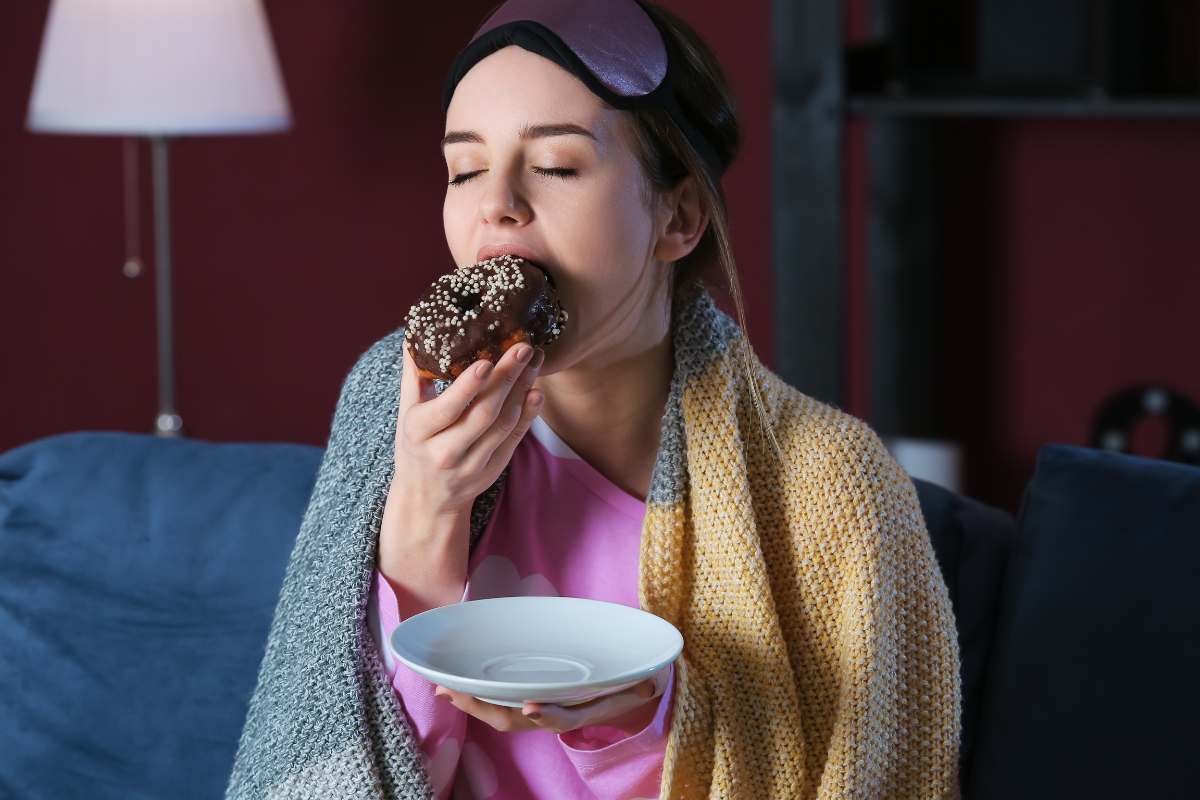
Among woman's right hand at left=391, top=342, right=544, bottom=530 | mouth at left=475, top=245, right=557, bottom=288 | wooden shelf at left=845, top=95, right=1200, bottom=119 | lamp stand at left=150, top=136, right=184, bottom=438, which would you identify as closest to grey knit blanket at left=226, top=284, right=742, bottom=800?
woman's right hand at left=391, top=342, right=544, bottom=530

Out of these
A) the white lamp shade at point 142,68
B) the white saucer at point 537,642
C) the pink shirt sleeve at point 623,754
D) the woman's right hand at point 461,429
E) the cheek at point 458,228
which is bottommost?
the pink shirt sleeve at point 623,754

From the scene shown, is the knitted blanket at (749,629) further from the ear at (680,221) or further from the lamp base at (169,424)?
the lamp base at (169,424)

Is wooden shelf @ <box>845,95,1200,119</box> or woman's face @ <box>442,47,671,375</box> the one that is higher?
wooden shelf @ <box>845,95,1200,119</box>

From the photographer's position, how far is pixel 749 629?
1.31m

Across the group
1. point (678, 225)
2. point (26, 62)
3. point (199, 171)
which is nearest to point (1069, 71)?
point (678, 225)

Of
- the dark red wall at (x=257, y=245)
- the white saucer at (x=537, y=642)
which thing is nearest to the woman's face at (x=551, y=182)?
the white saucer at (x=537, y=642)

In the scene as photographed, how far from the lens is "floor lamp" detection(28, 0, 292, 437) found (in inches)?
107

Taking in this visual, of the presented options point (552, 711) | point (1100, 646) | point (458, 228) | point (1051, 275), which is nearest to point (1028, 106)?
point (1051, 275)

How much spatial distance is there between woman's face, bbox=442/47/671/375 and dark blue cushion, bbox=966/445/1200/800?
56 cm

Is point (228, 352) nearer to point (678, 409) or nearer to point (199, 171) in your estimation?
point (199, 171)

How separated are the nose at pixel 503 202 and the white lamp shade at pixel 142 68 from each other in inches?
67.3

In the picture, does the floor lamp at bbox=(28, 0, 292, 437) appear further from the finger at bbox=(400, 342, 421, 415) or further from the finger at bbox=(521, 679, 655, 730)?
the finger at bbox=(521, 679, 655, 730)

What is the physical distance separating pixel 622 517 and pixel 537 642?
0.26 meters

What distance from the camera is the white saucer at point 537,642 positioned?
1.08 m
